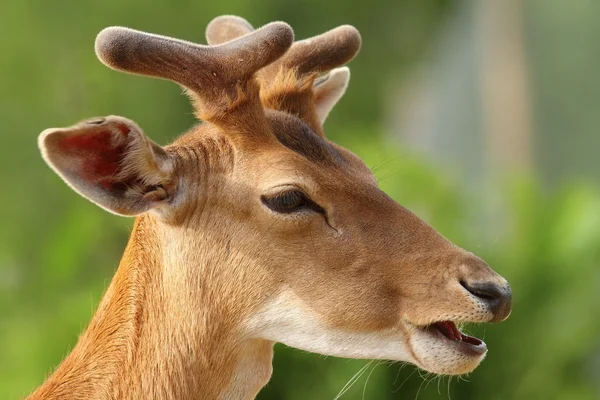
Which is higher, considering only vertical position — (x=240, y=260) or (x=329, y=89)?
(x=329, y=89)

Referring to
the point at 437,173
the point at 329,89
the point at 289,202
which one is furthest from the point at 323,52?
the point at 437,173

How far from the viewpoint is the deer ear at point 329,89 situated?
22.9ft

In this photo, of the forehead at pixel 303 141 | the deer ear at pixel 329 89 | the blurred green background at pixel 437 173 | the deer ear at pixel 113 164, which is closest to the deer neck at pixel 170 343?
the deer ear at pixel 113 164

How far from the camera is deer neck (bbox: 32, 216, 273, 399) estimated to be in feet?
18.6

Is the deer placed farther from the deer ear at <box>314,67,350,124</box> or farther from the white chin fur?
the deer ear at <box>314,67,350,124</box>

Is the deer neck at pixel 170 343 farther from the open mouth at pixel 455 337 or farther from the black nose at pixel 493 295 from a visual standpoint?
the black nose at pixel 493 295

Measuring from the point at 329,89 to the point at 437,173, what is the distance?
259 inches

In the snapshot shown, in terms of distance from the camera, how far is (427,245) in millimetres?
5695

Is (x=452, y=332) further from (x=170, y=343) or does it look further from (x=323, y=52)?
(x=323, y=52)

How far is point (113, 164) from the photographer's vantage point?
18.3ft

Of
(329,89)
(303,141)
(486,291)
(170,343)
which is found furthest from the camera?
(329,89)

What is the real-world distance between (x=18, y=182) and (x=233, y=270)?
12600mm

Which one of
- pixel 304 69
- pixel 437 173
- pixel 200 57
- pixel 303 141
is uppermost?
pixel 437 173

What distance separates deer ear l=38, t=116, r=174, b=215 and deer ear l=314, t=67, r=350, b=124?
153 centimetres
